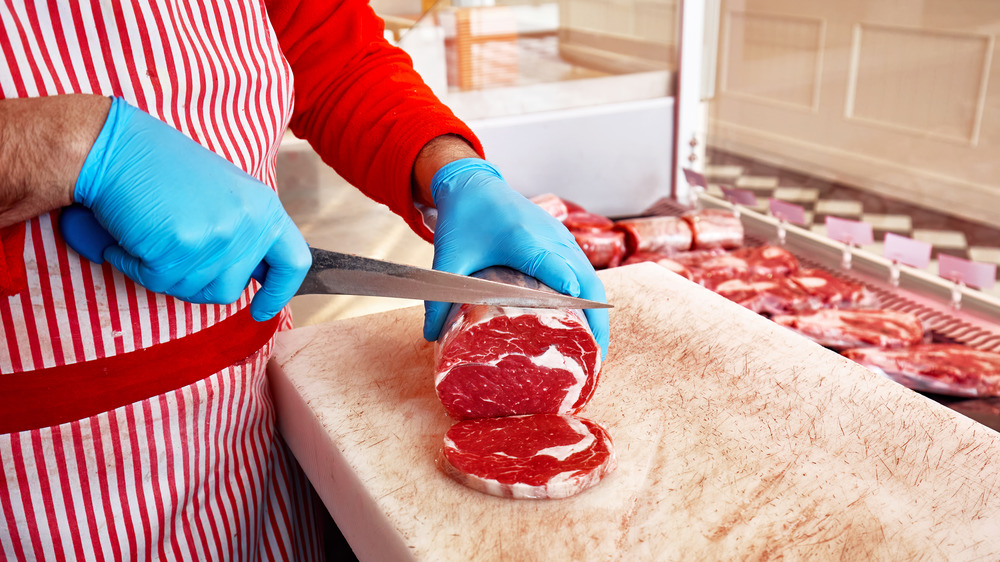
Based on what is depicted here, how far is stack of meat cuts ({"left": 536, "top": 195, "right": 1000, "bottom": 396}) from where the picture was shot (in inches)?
93.3

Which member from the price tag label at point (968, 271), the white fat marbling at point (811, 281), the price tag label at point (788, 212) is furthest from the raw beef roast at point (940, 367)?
the price tag label at point (788, 212)

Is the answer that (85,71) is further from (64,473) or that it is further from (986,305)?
(986,305)

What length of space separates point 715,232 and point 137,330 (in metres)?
2.77

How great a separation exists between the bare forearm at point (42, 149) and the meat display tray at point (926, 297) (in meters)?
2.37

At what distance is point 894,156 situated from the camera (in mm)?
3229

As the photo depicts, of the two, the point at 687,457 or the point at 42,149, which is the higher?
the point at 42,149

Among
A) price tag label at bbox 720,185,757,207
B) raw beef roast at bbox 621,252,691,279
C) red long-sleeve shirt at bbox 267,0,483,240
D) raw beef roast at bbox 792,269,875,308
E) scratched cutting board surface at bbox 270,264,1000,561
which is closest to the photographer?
scratched cutting board surface at bbox 270,264,1000,561

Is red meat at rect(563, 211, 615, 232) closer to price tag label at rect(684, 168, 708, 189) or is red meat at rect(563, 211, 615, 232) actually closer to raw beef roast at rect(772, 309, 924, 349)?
price tag label at rect(684, 168, 708, 189)

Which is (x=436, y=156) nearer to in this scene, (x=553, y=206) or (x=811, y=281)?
(x=553, y=206)

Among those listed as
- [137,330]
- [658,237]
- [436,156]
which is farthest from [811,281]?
[137,330]

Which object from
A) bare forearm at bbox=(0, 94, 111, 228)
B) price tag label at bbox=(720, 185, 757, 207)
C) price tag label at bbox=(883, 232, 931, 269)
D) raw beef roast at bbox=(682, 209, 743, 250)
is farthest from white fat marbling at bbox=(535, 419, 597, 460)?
price tag label at bbox=(720, 185, 757, 207)

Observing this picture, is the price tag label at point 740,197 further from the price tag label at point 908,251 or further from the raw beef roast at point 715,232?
the price tag label at point 908,251

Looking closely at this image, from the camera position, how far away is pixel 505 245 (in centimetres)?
165

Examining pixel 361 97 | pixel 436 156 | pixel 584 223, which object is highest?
pixel 361 97
